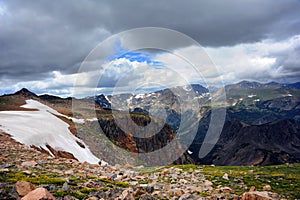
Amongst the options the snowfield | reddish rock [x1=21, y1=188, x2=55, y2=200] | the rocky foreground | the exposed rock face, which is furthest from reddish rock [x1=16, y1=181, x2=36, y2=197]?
the exposed rock face

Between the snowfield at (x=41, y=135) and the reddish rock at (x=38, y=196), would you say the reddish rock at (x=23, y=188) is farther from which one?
the snowfield at (x=41, y=135)

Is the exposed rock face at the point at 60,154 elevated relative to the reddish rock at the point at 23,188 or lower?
lower

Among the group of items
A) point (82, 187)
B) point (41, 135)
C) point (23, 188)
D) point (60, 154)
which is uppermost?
point (23, 188)

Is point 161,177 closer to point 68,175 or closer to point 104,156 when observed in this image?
point 68,175

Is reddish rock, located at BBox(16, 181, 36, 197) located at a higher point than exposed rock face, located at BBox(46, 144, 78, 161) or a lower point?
higher

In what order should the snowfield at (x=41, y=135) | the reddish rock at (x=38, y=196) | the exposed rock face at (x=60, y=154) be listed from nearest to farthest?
1. the reddish rock at (x=38, y=196)
2. the snowfield at (x=41, y=135)
3. the exposed rock face at (x=60, y=154)

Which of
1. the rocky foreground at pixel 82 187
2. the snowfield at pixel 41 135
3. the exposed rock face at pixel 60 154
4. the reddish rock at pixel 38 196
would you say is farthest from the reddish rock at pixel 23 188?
the exposed rock face at pixel 60 154

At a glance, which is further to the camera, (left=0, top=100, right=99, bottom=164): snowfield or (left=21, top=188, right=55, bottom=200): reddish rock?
(left=0, top=100, right=99, bottom=164): snowfield

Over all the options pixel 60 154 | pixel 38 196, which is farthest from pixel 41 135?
pixel 38 196

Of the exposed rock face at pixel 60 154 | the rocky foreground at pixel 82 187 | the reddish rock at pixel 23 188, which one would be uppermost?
the reddish rock at pixel 23 188

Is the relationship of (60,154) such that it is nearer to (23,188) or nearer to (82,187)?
(82,187)

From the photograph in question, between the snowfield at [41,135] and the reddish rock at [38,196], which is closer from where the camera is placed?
the reddish rock at [38,196]

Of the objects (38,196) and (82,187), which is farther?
(82,187)

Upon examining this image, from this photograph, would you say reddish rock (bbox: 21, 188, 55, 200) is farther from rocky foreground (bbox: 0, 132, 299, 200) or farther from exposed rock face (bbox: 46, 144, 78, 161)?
exposed rock face (bbox: 46, 144, 78, 161)
